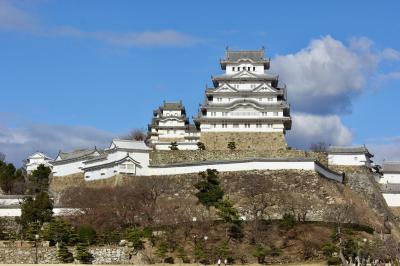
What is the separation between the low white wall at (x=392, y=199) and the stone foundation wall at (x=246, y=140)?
842 centimetres

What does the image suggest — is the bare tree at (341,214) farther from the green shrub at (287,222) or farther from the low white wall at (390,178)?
the low white wall at (390,178)

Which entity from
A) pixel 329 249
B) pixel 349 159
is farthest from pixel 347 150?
pixel 329 249

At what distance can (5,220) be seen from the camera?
52594 mm

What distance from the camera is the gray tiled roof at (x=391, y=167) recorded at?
66562 mm

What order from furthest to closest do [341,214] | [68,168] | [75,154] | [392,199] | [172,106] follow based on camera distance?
[172,106] < [75,154] < [392,199] < [68,168] < [341,214]

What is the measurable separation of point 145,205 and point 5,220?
28.9 feet

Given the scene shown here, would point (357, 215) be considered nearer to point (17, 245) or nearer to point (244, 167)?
point (244, 167)

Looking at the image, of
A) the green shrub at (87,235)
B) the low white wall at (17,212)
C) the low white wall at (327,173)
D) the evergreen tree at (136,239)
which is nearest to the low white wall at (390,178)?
the low white wall at (327,173)

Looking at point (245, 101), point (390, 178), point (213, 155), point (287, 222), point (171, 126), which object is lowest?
point (287, 222)

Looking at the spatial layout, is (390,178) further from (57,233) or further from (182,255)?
(57,233)

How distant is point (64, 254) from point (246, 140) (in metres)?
21.1

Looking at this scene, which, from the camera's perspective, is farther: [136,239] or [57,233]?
[136,239]

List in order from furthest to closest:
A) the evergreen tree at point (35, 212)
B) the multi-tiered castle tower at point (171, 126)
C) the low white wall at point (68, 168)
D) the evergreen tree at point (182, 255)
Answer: the multi-tiered castle tower at point (171, 126)
the low white wall at point (68, 168)
the evergreen tree at point (35, 212)
the evergreen tree at point (182, 255)

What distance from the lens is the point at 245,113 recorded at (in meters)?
63.5
